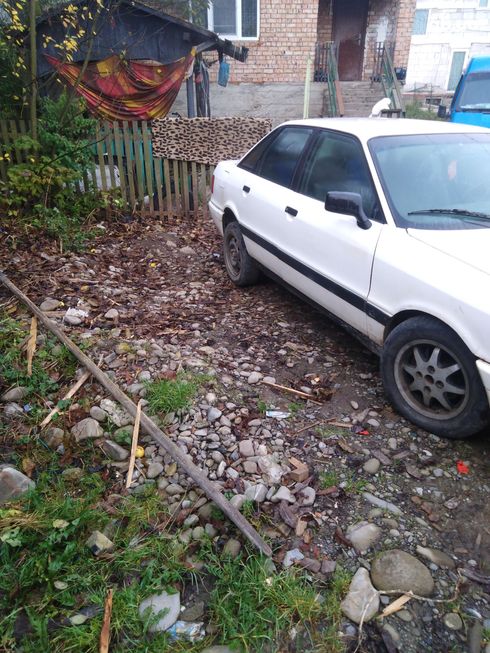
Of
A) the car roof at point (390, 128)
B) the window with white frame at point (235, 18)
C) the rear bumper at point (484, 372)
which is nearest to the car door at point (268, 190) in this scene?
the car roof at point (390, 128)

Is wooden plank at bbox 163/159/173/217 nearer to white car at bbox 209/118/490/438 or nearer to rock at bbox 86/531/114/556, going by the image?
white car at bbox 209/118/490/438

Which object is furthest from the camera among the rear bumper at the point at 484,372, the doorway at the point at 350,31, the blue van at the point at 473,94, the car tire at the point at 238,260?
the doorway at the point at 350,31

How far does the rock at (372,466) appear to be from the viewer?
106 inches

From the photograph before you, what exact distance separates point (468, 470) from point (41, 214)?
19.9 feet

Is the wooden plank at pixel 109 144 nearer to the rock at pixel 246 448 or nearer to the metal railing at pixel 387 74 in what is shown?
the rock at pixel 246 448

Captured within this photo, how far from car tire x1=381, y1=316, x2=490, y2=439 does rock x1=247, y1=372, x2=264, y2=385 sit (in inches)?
36.2

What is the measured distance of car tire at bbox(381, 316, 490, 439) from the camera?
253 centimetres

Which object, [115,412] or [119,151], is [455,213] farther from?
[119,151]

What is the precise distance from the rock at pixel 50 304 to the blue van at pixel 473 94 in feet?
25.5


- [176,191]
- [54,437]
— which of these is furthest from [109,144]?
[54,437]

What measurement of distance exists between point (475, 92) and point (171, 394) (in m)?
9.06

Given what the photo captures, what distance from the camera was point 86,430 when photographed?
294 centimetres

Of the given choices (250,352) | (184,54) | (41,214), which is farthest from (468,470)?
(184,54)

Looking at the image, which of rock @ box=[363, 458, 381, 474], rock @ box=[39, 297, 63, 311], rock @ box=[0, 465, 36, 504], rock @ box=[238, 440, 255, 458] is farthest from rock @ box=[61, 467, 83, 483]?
rock @ box=[39, 297, 63, 311]
